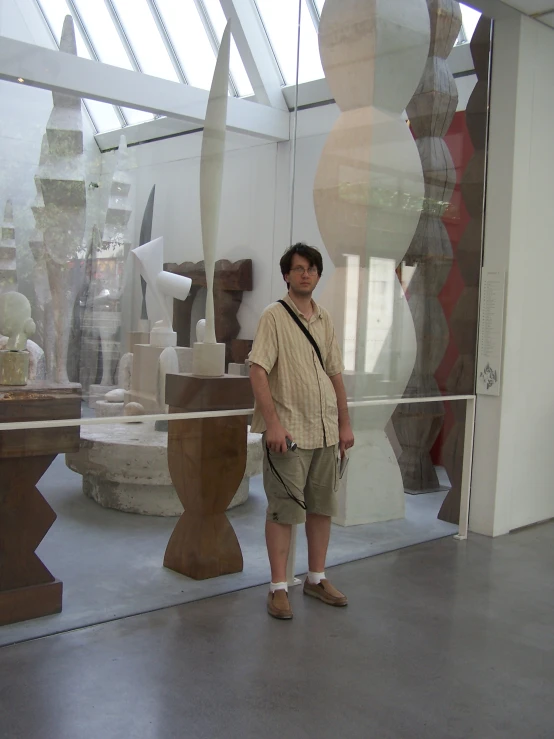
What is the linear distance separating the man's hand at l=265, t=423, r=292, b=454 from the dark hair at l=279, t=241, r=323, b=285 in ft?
2.07

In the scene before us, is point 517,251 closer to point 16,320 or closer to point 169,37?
point 169,37

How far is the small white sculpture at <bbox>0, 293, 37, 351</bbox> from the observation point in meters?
2.76

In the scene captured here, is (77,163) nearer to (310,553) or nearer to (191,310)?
(191,310)

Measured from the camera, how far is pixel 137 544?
10.7 ft

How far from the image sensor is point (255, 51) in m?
3.35

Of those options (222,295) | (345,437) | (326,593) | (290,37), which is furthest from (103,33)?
(326,593)

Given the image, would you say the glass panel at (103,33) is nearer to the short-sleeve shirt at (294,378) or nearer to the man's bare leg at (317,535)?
the short-sleeve shirt at (294,378)

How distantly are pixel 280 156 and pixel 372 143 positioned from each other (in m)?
0.60

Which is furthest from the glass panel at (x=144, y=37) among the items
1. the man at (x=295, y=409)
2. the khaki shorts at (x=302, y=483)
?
the khaki shorts at (x=302, y=483)

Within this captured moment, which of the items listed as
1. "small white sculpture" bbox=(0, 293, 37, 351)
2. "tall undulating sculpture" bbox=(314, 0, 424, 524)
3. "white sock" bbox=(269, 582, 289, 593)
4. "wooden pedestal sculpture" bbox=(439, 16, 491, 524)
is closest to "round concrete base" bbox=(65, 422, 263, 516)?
"small white sculpture" bbox=(0, 293, 37, 351)

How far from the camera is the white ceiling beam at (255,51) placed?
320 centimetres

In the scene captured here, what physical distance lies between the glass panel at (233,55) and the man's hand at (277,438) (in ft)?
4.66

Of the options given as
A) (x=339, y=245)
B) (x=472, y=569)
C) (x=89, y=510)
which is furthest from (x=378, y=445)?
(x=89, y=510)

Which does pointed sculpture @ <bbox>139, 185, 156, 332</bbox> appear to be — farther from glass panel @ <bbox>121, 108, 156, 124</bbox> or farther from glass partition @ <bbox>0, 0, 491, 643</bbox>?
glass panel @ <bbox>121, 108, 156, 124</bbox>
